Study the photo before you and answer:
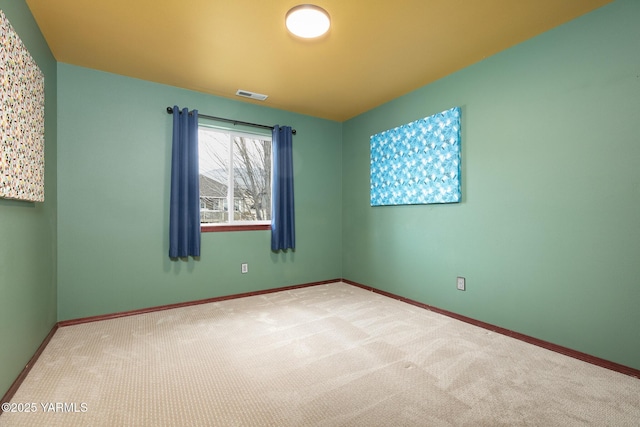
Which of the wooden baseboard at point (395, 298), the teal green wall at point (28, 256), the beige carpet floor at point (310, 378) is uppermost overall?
the teal green wall at point (28, 256)

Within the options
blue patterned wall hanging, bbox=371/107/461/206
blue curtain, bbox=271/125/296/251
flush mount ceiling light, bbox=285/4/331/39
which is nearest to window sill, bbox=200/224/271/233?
blue curtain, bbox=271/125/296/251

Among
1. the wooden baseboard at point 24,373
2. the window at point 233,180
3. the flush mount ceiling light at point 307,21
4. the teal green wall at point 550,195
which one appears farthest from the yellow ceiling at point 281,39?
the wooden baseboard at point 24,373

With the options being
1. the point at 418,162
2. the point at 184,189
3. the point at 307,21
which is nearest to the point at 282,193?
the point at 184,189

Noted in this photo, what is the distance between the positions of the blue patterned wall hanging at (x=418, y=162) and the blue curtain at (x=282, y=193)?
109 cm

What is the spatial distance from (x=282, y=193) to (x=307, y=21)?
83.5 inches

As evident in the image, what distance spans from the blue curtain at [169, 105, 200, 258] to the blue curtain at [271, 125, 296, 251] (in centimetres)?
95

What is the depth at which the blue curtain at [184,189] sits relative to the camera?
3.15 m

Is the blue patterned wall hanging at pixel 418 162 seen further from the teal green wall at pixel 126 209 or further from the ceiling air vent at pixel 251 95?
the teal green wall at pixel 126 209

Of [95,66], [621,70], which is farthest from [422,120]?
[95,66]

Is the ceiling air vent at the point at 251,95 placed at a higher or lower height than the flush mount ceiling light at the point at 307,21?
higher

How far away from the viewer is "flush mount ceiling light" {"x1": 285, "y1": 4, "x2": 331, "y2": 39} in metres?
2.00

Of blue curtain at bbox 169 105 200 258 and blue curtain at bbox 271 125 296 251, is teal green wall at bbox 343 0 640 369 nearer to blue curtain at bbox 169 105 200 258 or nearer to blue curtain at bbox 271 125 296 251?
blue curtain at bbox 271 125 296 251

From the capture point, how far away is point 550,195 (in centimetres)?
A: 228

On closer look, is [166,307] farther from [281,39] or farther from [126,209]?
[281,39]
